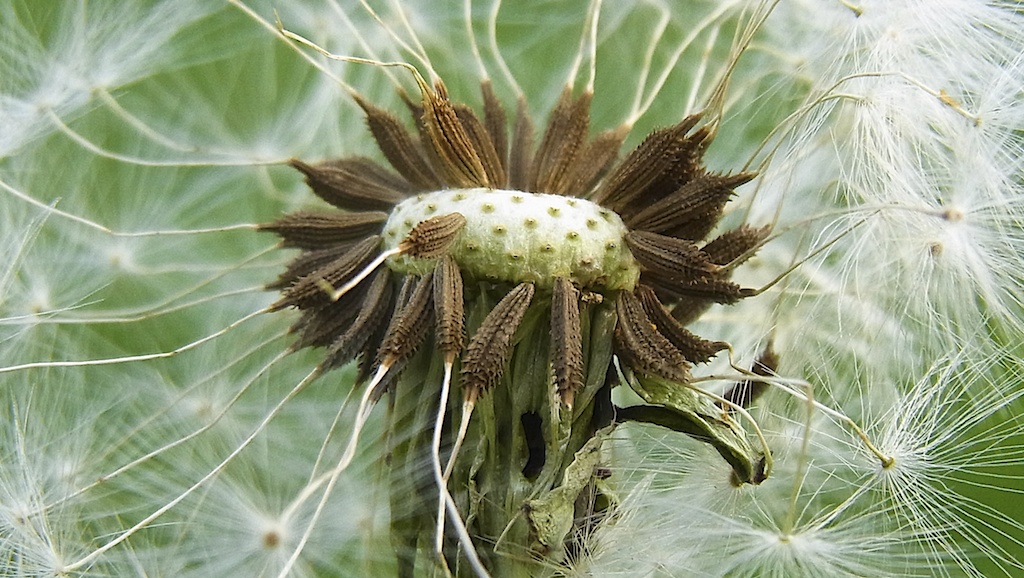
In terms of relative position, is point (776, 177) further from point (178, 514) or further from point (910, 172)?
point (178, 514)

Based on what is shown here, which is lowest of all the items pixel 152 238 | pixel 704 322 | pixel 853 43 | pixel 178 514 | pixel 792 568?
pixel 792 568

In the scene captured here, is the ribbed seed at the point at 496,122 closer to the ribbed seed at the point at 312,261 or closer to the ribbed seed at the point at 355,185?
the ribbed seed at the point at 355,185

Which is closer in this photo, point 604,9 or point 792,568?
point 792,568

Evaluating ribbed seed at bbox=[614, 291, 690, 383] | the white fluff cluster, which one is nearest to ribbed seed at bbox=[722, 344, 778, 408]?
the white fluff cluster

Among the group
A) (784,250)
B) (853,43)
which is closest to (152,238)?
(784,250)

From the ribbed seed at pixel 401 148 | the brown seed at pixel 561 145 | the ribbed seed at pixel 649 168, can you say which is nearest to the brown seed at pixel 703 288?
the ribbed seed at pixel 649 168

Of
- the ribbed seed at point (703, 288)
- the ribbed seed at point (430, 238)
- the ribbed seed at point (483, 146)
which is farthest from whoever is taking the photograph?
the ribbed seed at point (483, 146)
